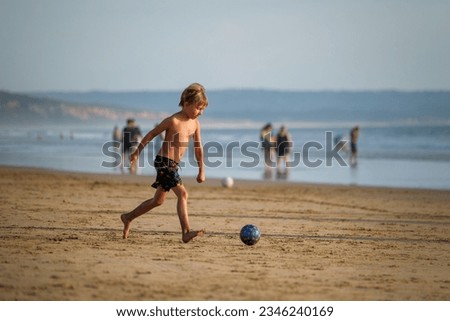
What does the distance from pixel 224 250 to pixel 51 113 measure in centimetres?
10131

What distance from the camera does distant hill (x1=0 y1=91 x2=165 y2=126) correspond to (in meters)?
94.6

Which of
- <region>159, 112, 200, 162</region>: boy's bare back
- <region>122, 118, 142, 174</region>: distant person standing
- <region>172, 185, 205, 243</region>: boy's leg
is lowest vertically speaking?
<region>172, 185, 205, 243</region>: boy's leg

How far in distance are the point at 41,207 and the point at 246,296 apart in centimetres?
848

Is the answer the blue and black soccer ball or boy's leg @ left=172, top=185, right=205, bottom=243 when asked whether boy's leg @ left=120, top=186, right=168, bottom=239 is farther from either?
the blue and black soccer ball

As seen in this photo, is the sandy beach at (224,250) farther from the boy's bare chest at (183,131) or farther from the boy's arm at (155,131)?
the boy's bare chest at (183,131)

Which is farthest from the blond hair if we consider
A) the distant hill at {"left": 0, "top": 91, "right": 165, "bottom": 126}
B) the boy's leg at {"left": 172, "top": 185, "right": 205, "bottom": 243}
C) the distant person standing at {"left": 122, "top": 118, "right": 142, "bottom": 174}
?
the distant hill at {"left": 0, "top": 91, "right": 165, "bottom": 126}

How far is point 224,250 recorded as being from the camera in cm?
1114

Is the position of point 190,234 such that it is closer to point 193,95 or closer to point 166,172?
point 166,172

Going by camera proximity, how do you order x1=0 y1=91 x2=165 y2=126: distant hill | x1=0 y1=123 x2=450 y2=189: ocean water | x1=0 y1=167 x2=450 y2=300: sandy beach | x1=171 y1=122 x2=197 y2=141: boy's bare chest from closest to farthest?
x1=0 y1=167 x2=450 y2=300: sandy beach, x1=171 y1=122 x2=197 y2=141: boy's bare chest, x1=0 y1=123 x2=450 y2=189: ocean water, x1=0 y1=91 x2=165 y2=126: distant hill

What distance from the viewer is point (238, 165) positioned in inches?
1303

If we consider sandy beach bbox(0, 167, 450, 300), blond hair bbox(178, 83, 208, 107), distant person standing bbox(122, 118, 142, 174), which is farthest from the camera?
distant person standing bbox(122, 118, 142, 174)

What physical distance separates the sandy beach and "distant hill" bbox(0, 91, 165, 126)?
241ft
